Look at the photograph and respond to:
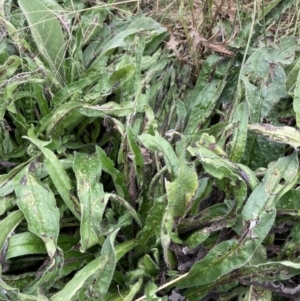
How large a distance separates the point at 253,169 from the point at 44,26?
0.77 meters

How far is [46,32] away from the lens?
1.54m

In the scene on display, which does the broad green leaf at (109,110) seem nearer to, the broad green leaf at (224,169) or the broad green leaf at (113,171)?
the broad green leaf at (113,171)

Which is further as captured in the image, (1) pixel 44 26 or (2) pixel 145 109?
(1) pixel 44 26

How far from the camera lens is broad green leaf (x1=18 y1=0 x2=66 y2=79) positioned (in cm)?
152

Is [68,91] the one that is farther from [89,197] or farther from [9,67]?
[89,197]

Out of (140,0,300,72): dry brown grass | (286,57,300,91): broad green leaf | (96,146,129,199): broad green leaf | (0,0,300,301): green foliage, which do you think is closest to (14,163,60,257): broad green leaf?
(0,0,300,301): green foliage

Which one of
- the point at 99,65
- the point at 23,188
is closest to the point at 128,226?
the point at 23,188

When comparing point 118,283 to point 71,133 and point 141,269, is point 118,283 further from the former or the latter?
point 71,133

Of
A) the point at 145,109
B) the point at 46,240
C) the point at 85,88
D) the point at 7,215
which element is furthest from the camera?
the point at 85,88

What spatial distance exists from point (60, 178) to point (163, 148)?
0.27 metres

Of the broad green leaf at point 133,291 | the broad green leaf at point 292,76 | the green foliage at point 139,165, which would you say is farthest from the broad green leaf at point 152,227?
the broad green leaf at point 292,76

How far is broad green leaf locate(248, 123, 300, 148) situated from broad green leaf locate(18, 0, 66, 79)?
0.64 m

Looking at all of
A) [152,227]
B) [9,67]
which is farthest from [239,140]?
[9,67]

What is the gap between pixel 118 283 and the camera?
3.93ft
